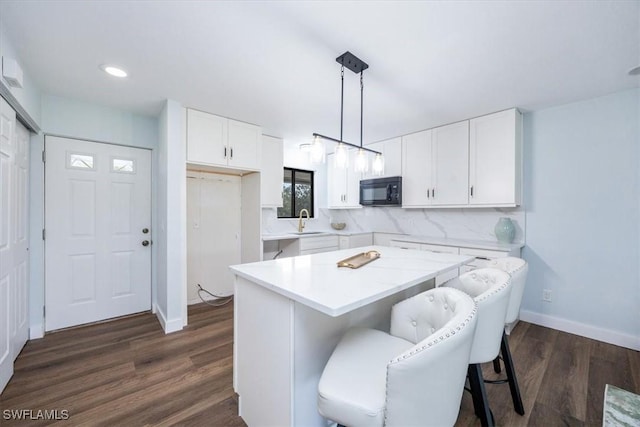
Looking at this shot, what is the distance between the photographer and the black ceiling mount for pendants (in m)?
1.90

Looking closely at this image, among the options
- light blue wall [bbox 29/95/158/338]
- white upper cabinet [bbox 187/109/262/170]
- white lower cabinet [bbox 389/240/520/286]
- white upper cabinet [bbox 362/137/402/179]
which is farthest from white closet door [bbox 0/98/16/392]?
white upper cabinet [bbox 362/137/402/179]

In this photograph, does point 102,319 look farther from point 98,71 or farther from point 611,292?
point 611,292

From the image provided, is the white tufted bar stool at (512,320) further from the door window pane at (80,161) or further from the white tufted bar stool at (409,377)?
the door window pane at (80,161)

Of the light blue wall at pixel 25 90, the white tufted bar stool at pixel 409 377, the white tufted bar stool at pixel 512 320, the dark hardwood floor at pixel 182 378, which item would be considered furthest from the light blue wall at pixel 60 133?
the white tufted bar stool at pixel 512 320

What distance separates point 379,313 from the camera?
177 centimetres

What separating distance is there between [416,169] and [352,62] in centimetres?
211

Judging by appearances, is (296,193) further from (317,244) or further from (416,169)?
(416,169)

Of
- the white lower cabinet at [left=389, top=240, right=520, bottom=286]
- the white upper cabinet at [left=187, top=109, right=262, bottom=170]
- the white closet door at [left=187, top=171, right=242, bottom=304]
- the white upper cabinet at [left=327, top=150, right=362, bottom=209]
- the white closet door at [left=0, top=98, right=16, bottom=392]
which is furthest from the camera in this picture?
the white upper cabinet at [left=327, top=150, right=362, bottom=209]

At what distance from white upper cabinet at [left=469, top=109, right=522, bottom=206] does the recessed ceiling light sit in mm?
3525

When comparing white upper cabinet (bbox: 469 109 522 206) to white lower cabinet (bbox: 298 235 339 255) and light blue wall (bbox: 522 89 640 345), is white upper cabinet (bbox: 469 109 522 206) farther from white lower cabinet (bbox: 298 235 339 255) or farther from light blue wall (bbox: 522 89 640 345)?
white lower cabinet (bbox: 298 235 339 255)

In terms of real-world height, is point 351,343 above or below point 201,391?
above

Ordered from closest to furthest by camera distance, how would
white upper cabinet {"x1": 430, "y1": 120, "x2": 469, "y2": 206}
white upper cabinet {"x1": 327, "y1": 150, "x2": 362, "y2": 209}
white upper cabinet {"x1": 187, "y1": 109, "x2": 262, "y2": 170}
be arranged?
white upper cabinet {"x1": 187, "y1": 109, "x2": 262, "y2": 170} < white upper cabinet {"x1": 430, "y1": 120, "x2": 469, "y2": 206} < white upper cabinet {"x1": 327, "y1": 150, "x2": 362, "y2": 209}

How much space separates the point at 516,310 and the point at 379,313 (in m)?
0.88

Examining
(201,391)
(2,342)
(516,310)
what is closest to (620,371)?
(516,310)
